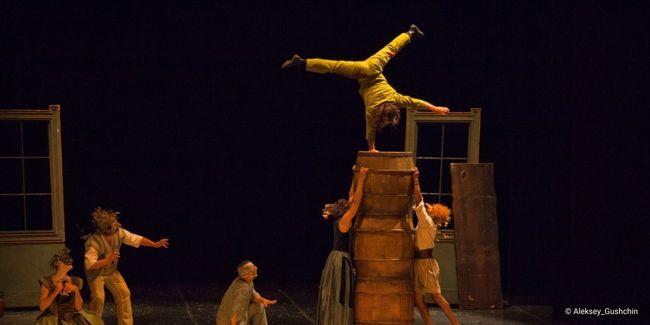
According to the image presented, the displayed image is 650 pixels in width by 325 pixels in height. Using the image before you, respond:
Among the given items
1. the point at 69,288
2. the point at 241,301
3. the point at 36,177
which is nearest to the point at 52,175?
the point at 36,177

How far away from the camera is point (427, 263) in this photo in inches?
271

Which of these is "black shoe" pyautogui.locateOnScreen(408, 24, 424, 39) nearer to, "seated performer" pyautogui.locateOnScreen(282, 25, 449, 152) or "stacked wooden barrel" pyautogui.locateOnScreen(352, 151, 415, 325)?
"seated performer" pyautogui.locateOnScreen(282, 25, 449, 152)

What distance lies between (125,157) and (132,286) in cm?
128

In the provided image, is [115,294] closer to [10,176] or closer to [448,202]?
[10,176]

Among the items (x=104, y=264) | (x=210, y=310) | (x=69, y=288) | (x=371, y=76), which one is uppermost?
(x=371, y=76)

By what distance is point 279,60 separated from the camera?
26.9 feet

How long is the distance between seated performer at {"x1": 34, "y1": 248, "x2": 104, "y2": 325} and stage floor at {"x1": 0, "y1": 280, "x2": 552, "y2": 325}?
36.8 inches

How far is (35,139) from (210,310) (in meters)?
2.27

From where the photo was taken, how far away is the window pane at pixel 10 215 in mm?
8156

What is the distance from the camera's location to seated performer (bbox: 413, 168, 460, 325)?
22.2 feet

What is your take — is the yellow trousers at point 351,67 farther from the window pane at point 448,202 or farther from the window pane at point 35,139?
the window pane at point 35,139

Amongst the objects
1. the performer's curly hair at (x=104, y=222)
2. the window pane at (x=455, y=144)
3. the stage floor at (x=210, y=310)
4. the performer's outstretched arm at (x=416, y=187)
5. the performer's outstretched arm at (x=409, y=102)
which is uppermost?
the performer's outstretched arm at (x=409, y=102)

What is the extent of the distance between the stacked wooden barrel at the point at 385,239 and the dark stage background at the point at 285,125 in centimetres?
237

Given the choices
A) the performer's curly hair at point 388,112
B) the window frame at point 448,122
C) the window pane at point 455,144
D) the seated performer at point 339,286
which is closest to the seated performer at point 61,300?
the seated performer at point 339,286
